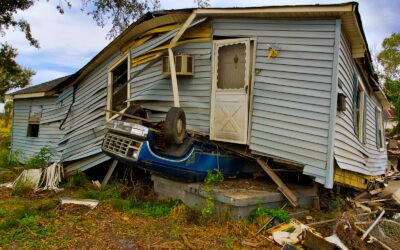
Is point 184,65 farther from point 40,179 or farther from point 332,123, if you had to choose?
point 40,179

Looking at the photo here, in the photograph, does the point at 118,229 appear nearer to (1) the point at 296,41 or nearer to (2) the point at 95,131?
(1) the point at 296,41

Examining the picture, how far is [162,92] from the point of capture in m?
8.24

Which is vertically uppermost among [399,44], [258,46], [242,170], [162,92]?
[399,44]

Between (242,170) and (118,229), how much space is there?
304 centimetres

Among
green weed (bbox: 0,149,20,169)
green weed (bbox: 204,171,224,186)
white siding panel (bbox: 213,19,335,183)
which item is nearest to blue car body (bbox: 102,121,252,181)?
green weed (bbox: 204,171,224,186)

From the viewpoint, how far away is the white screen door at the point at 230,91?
6895 mm

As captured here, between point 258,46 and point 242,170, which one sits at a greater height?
point 258,46

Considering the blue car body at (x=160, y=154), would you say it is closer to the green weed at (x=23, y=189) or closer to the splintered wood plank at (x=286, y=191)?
the splintered wood plank at (x=286, y=191)

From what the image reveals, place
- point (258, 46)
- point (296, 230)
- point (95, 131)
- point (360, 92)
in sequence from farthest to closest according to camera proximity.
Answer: point (95, 131) → point (360, 92) → point (258, 46) → point (296, 230)

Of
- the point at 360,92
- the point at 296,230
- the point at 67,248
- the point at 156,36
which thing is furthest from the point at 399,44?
the point at 67,248

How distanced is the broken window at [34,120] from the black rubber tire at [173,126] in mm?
9486

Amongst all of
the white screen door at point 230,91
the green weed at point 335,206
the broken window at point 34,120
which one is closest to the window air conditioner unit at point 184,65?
the white screen door at point 230,91

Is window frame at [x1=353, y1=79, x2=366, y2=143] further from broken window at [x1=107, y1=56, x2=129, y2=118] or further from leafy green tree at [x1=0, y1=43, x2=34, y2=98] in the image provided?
leafy green tree at [x1=0, y1=43, x2=34, y2=98]

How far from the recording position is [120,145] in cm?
673
